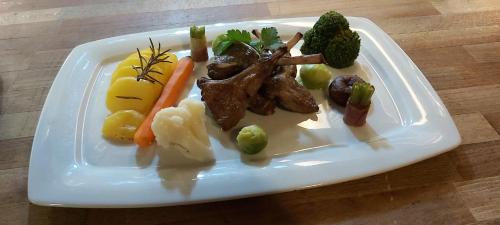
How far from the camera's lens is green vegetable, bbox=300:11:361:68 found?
220 centimetres

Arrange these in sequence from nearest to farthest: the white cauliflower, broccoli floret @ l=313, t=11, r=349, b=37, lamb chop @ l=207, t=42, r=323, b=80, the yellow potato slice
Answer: the white cauliflower → the yellow potato slice → lamb chop @ l=207, t=42, r=323, b=80 → broccoli floret @ l=313, t=11, r=349, b=37

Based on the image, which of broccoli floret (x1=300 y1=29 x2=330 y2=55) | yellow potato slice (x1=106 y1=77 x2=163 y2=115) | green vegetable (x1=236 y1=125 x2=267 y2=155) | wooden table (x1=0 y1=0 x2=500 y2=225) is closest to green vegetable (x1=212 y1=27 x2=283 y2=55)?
broccoli floret (x1=300 y1=29 x2=330 y2=55)

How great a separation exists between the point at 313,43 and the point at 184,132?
3.38 ft

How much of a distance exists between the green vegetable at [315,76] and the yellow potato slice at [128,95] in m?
0.82

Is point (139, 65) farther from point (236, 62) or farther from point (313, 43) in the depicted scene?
point (313, 43)

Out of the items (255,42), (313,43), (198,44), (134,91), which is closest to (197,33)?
(198,44)

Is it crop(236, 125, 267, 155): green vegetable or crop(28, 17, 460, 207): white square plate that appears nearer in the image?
crop(28, 17, 460, 207): white square plate

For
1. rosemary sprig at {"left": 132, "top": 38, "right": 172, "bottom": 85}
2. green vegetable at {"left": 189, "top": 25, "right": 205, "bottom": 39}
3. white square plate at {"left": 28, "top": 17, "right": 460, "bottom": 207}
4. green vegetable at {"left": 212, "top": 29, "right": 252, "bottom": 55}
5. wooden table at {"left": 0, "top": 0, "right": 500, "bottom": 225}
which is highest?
green vegetable at {"left": 212, "top": 29, "right": 252, "bottom": 55}

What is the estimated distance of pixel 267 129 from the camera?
1.88m

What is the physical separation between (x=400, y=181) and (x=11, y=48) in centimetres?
261

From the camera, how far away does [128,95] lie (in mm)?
1898

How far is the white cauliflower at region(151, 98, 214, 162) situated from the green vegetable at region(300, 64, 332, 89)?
0.68 m

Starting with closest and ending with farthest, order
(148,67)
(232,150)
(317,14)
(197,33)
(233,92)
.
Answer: (232,150) < (233,92) < (148,67) < (197,33) < (317,14)

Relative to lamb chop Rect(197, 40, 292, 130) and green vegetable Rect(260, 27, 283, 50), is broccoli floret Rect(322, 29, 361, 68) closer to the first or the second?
green vegetable Rect(260, 27, 283, 50)
